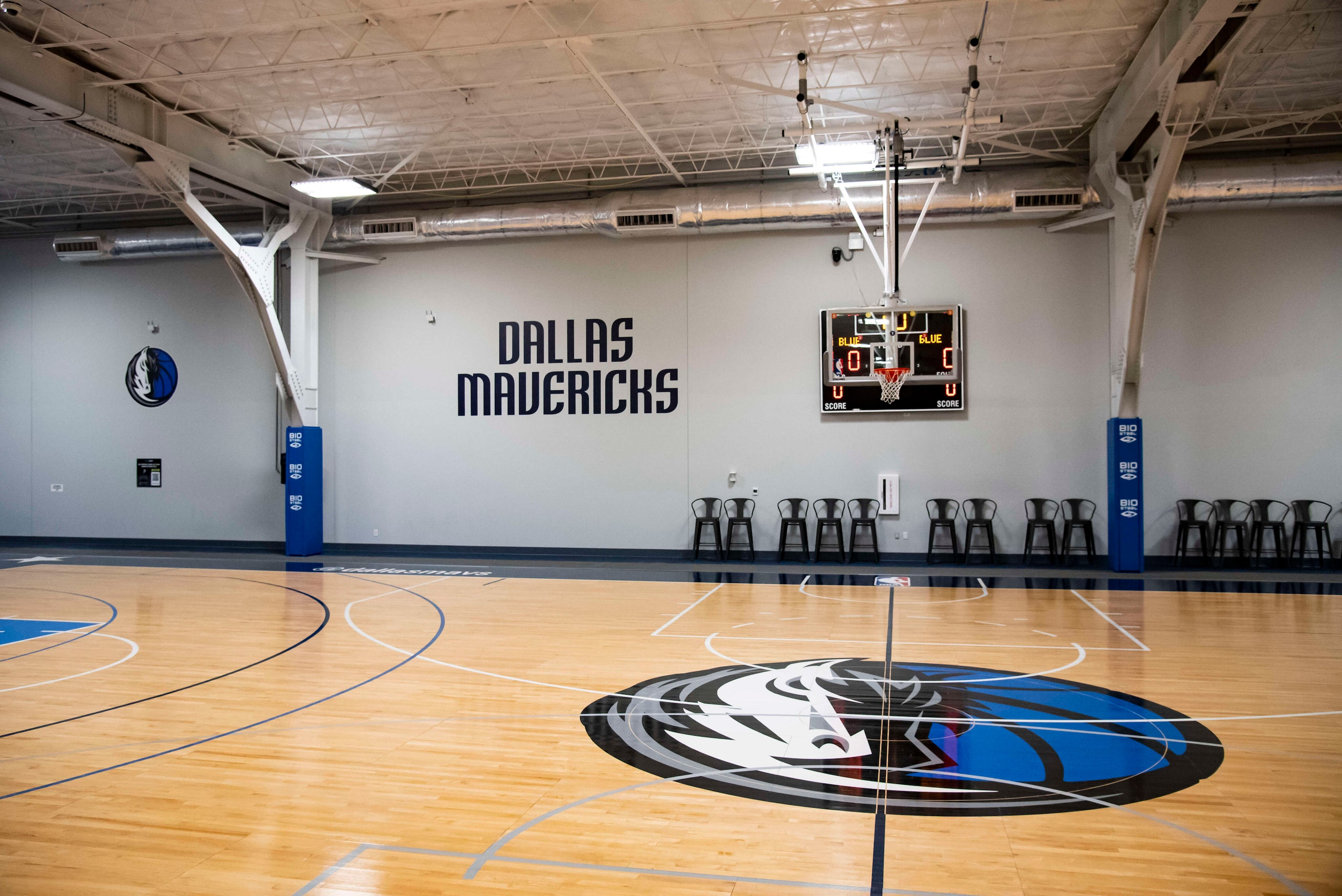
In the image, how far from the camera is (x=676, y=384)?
44.9 ft

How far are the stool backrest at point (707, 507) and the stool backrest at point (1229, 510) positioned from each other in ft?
22.7

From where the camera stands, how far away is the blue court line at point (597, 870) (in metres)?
3.09

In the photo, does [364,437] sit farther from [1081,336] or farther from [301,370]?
[1081,336]

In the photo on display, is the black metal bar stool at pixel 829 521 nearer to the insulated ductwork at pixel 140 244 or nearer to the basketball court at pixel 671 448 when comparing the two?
the basketball court at pixel 671 448

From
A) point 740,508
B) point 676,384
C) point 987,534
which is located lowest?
point 987,534

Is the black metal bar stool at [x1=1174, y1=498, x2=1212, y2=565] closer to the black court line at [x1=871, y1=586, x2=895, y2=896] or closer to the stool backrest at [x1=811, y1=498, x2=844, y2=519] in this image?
the stool backrest at [x1=811, y1=498, x2=844, y2=519]

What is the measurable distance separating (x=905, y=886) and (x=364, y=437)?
13189 mm

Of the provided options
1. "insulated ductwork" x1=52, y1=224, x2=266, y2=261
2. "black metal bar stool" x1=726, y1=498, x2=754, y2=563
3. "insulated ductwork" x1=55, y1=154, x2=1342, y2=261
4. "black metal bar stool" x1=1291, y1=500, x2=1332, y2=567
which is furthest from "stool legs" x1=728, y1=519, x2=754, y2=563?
"insulated ductwork" x1=52, y1=224, x2=266, y2=261

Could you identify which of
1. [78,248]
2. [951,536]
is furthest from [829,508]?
[78,248]

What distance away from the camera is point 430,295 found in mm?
14531

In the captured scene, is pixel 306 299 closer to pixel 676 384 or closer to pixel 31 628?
pixel 676 384

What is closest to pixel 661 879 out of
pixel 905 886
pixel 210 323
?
pixel 905 886

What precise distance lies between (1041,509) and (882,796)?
375 inches

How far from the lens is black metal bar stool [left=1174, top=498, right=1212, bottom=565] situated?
466 inches
